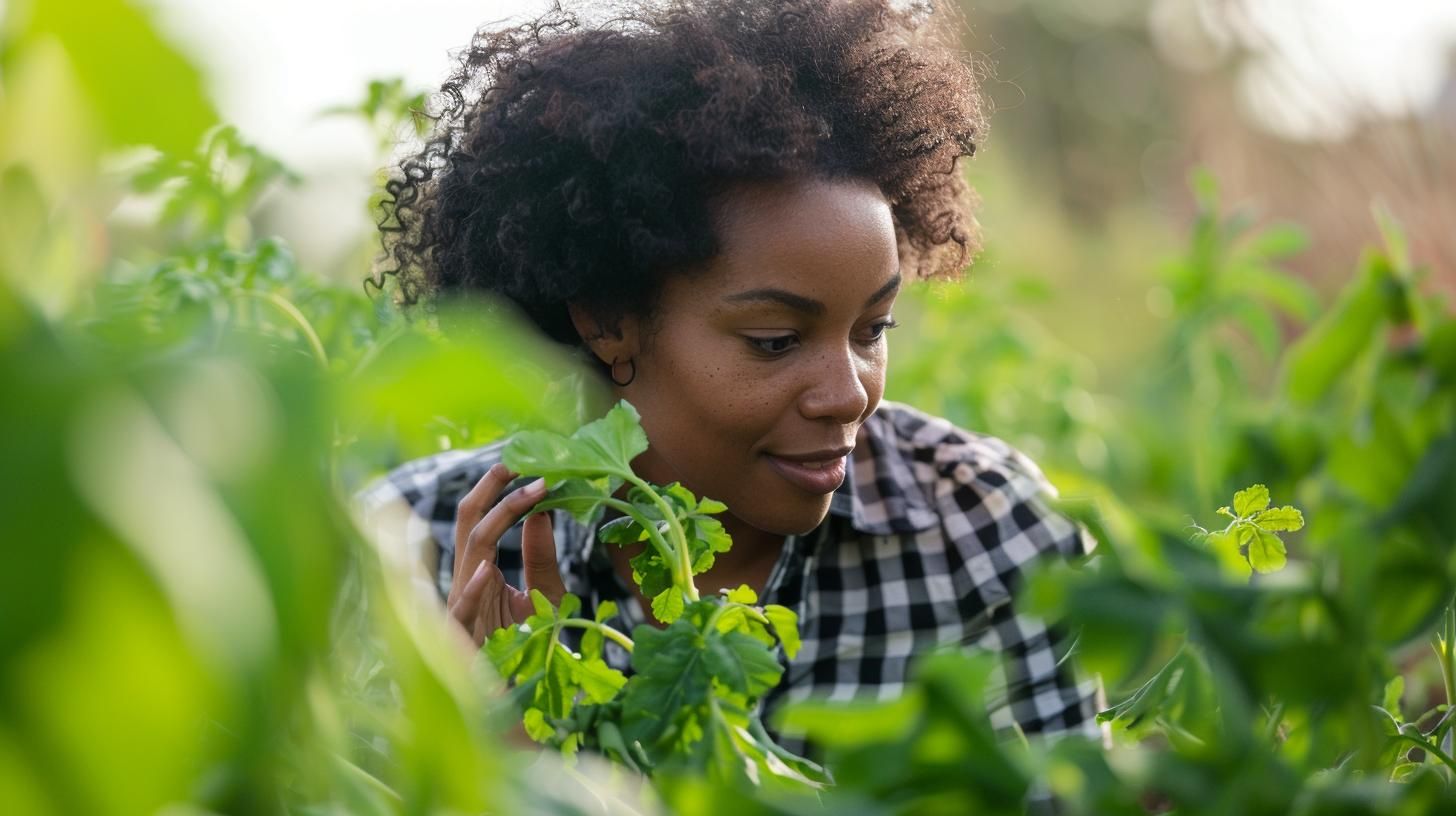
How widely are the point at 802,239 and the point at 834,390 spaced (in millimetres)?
129

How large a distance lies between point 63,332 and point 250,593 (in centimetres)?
6

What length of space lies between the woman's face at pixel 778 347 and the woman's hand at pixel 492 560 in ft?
0.49

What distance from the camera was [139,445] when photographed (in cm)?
21

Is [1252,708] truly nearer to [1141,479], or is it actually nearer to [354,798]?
[354,798]

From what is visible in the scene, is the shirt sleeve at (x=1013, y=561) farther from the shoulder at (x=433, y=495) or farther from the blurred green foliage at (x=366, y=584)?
the blurred green foliage at (x=366, y=584)

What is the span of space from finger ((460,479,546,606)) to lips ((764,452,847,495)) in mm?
229

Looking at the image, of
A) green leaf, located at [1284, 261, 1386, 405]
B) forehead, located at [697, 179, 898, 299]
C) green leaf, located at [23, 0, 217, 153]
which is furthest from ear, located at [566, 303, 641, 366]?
green leaf, located at [23, 0, 217, 153]

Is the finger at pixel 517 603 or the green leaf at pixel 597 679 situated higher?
the green leaf at pixel 597 679

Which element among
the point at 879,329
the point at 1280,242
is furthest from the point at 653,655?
the point at 1280,242

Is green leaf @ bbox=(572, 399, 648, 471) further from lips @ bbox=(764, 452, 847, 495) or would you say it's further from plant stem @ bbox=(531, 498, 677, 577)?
lips @ bbox=(764, 452, 847, 495)

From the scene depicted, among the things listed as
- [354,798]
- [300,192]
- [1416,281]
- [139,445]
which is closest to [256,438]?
[139,445]

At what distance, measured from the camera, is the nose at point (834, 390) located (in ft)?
3.76

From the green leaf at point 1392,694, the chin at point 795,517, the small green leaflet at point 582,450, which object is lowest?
the chin at point 795,517

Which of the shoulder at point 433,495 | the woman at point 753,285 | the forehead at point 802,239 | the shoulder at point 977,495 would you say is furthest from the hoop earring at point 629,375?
the shoulder at point 977,495
